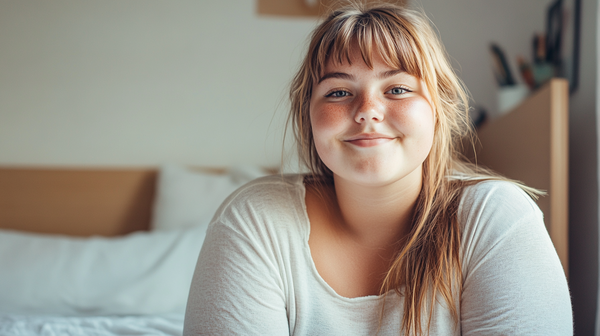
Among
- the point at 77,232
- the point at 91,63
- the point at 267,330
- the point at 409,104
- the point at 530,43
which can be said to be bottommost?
the point at 77,232

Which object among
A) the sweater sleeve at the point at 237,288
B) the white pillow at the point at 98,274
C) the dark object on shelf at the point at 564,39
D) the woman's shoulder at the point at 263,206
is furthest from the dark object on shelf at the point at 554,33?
the white pillow at the point at 98,274

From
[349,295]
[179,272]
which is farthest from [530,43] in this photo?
[179,272]

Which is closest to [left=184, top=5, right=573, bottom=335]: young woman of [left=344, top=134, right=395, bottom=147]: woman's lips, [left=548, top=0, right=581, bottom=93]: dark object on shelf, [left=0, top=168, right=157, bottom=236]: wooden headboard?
[left=344, top=134, right=395, bottom=147]: woman's lips

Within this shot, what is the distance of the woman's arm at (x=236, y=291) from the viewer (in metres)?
0.66

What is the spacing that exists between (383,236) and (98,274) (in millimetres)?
921

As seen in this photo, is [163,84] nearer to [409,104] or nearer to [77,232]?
[77,232]

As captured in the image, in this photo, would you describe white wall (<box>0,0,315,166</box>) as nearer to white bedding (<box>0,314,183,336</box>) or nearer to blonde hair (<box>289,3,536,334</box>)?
white bedding (<box>0,314,183,336</box>)

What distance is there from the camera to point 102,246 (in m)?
1.32

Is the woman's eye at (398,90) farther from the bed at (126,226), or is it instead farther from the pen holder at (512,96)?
the pen holder at (512,96)

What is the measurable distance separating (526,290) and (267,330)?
0.41 meters

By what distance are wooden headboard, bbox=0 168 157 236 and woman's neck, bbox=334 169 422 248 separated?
126cm

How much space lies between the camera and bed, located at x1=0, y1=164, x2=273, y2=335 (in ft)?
3.80

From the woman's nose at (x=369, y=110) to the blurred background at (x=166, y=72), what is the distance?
106cm

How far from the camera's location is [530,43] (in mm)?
1747
